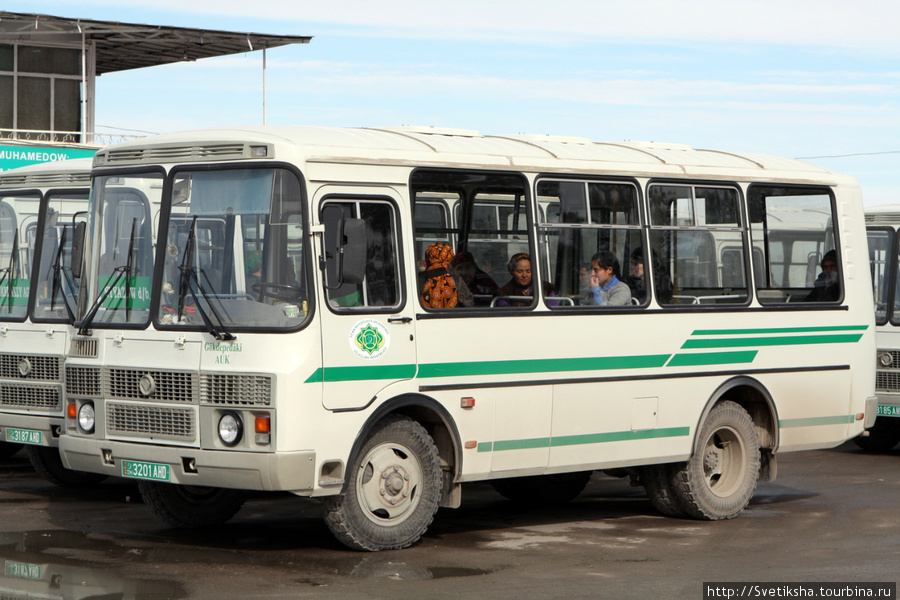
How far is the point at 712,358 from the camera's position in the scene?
11133mm

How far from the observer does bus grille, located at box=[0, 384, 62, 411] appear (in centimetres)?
1193

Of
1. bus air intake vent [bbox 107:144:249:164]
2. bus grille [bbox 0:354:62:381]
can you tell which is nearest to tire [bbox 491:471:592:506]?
bus grille [bbox 0:354:62:381]

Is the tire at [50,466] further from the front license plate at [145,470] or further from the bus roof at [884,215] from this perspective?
the bus roof at [884,215]

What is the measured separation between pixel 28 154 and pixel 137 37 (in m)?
4.17

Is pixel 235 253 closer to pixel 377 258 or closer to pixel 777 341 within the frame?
pixel 377 258

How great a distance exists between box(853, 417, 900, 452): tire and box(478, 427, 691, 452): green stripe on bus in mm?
6526

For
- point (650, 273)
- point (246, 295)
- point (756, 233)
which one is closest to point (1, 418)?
point (246, 295)

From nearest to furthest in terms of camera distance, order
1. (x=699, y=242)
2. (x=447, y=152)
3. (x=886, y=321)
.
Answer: (x=447, y=152) < (x=699, y=242) < (x=886, y=321)

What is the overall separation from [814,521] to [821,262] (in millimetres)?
2317

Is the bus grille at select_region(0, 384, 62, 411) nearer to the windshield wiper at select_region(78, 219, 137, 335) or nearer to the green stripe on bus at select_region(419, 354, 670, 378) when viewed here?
the windshield wiper at select_region(78, 219, 137, 335)

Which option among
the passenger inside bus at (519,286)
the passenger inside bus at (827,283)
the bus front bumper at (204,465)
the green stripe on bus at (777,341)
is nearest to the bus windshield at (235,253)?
the bus front bumper at (204,465)

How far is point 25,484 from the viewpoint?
43.7 feet

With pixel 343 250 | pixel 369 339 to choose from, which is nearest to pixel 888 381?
pixel 369 339

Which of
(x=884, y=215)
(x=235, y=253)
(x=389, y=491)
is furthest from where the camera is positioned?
(x=884, y=215)
